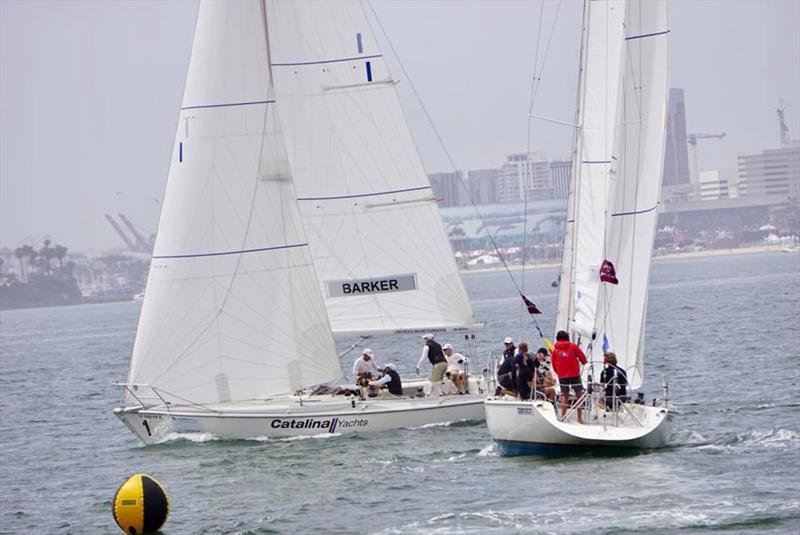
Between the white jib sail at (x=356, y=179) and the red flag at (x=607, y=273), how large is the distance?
574cm

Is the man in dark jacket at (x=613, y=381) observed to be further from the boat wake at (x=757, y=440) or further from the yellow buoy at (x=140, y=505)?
the yellow buoy at (x=140, y=505)

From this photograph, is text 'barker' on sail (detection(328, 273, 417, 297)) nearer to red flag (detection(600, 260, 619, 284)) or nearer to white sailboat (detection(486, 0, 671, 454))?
white sailboat (detection(486, 0, 671, 454))

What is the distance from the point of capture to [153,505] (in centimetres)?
1903

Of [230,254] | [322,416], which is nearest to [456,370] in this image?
[322,416]

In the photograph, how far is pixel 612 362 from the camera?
21.7 meters

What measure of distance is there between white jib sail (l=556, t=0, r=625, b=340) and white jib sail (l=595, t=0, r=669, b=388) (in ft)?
0.62

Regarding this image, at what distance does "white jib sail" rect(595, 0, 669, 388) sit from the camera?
23281mm

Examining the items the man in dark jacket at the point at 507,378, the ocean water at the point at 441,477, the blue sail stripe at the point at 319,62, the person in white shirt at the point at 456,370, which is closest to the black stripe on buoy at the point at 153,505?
the ocean water at the point at 441,477

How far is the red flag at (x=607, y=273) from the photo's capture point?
22.7 meters

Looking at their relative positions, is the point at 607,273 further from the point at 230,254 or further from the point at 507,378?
the point at 230,254

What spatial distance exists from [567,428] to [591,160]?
4764mm

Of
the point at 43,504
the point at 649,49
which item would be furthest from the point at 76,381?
the point at 649,49

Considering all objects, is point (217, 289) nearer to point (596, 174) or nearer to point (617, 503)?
point (596, 174)

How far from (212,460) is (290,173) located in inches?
228
